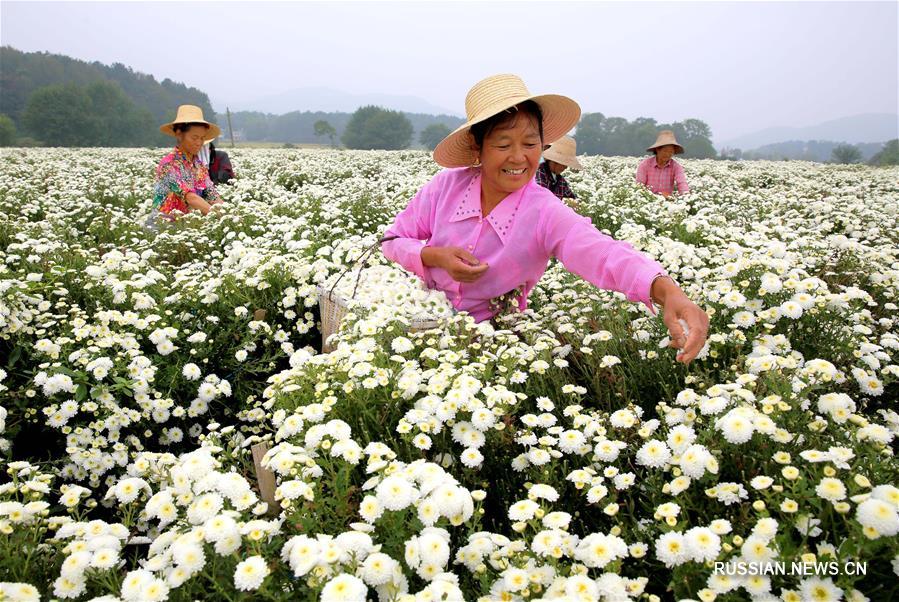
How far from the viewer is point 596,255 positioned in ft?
7.97

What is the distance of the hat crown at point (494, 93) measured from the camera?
2.64m

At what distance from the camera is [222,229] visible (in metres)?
6.24

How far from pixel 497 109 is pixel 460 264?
0.76m

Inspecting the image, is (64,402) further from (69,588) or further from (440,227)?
(440,227)

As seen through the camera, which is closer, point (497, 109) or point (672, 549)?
point (672, 549)

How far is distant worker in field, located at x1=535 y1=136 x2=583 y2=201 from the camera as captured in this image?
18.3 ft

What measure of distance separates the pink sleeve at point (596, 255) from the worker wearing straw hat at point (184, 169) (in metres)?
5.14

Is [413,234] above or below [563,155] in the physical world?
below

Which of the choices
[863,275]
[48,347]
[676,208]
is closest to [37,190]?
[48,347]

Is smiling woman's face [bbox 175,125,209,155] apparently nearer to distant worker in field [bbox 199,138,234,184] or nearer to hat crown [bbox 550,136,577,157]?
distant worker in field [bbox 199,138,234,184]

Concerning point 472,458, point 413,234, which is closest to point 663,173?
point 413,234

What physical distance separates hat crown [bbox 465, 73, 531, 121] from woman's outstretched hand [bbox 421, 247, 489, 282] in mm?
664

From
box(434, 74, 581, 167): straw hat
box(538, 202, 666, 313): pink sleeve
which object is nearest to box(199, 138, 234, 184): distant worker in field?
box(434, 74, 581, 167): straw hat

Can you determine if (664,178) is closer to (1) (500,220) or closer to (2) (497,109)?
(1) (500,220)
